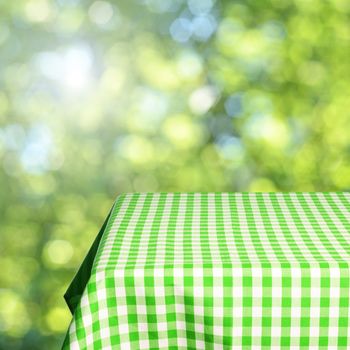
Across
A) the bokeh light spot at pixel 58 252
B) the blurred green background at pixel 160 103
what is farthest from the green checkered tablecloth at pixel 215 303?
the bokeh light spot at pixel 58 252

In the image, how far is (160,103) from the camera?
2.38 metres

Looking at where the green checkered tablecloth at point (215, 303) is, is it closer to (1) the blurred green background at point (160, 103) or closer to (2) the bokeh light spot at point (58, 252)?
(1) the blurred green background at point (160, 103)

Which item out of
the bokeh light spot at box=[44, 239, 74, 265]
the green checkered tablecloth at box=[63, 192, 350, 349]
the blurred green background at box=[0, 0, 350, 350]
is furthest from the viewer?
the bokeh light spot at box=[44, 239, 74, 265]

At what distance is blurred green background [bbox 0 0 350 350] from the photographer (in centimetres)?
231

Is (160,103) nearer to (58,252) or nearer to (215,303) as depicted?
(58,252)

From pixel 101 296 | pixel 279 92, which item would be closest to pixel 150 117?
pixel 279 92

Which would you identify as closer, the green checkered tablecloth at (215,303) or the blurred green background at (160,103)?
the green checkered tablecloth at (215,303)

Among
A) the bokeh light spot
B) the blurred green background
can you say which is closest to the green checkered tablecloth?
the blurred green background

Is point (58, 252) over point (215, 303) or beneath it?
beneath

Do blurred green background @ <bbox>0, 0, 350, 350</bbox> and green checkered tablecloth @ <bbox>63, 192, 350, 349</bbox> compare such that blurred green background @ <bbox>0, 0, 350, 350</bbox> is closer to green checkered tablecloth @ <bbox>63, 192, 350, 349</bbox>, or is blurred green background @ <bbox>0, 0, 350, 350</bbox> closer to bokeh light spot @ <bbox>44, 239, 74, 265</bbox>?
bokeh light spot @ <bbox>44, 239, 74, 265</bbox>

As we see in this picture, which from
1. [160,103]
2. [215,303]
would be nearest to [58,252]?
[160,103]

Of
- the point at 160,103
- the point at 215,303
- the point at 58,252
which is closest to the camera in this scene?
the point at 215,303

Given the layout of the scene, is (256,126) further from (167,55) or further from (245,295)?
(245,295)

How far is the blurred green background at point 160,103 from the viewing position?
2307 mm
